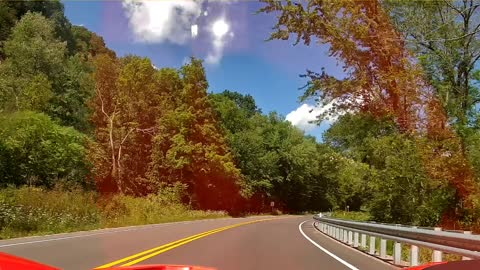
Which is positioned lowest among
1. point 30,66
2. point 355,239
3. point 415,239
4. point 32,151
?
point 355,239

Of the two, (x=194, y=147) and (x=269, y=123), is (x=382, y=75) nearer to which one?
(x=194, y=147)

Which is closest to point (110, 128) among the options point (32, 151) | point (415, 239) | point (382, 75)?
point (32, 151)

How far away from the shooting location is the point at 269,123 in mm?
99625

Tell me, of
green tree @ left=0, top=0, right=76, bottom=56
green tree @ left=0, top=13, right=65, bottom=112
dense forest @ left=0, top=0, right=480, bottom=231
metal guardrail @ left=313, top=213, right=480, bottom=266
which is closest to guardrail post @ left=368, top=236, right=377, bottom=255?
metal guardrail @ left=313, top=213, right=480, bottom=266

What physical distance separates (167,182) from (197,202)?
5298 mm

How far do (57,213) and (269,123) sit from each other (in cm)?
7235

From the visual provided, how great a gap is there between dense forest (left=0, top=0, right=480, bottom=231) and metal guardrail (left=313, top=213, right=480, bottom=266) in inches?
323

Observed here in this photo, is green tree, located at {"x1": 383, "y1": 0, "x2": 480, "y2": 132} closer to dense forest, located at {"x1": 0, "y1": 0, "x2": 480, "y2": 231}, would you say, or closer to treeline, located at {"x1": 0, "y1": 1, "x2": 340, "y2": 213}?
dense forest, located at {"x1": 0, "y1": 0, "x2": 480, "y2": 231}

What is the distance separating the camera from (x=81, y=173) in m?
53.2

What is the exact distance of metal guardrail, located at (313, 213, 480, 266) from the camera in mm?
9270

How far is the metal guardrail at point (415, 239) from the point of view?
30.4 ft

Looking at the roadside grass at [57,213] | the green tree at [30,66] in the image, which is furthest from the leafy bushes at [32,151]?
the roadside grass at [57,213]

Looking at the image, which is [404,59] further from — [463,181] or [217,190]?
[217,190]

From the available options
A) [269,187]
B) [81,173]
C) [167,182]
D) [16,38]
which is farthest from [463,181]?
[269,187]
